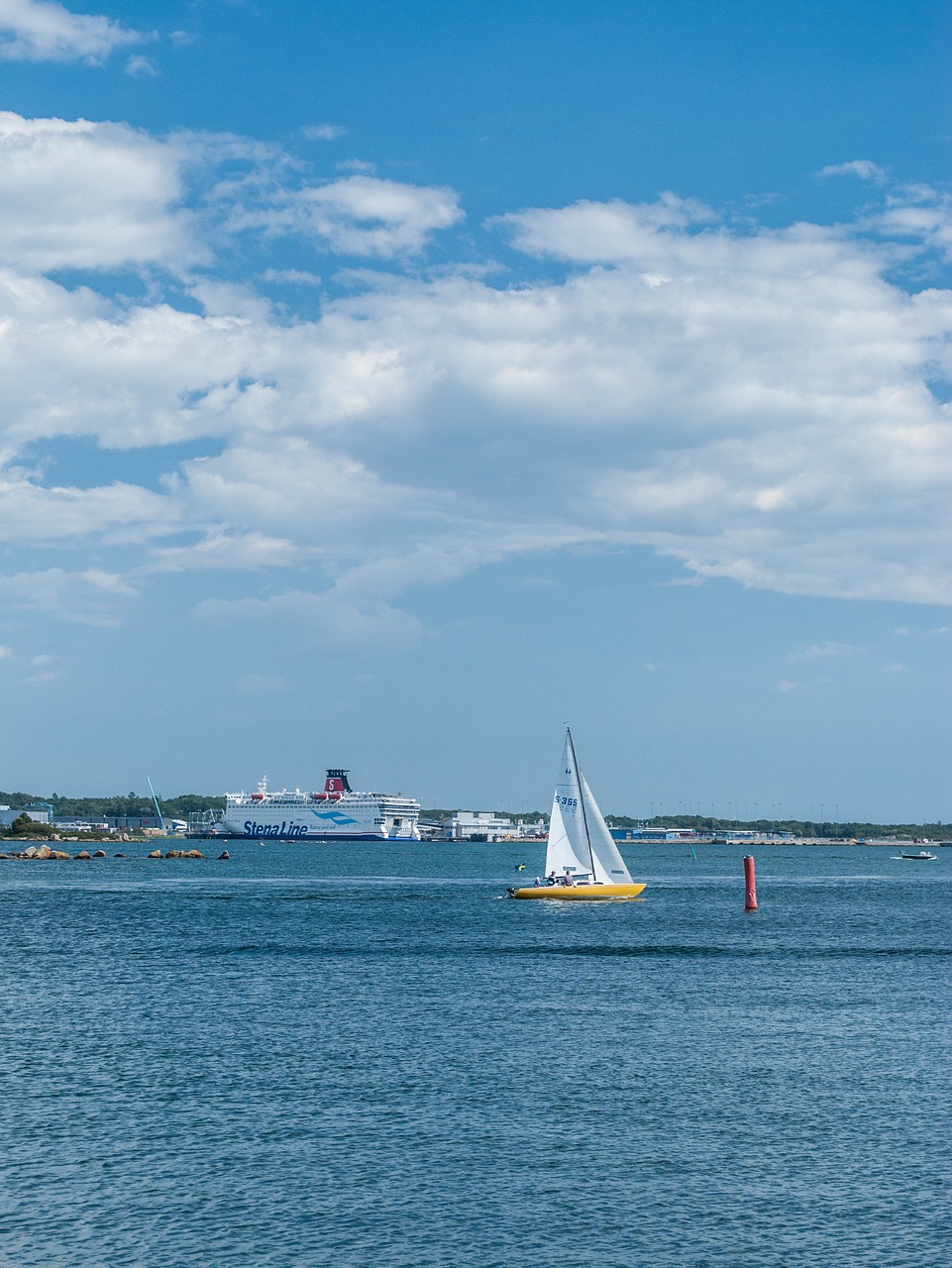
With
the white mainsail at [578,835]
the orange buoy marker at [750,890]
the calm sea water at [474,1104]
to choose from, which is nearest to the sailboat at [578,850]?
the white mainsail at [578,835]

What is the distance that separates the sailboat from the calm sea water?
19188mm

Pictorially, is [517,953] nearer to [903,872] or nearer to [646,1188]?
[646,1188]

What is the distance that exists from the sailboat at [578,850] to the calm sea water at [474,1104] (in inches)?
755

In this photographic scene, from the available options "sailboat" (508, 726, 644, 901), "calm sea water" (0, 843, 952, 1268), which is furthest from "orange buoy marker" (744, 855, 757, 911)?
"calm sea water" (0, 843, 952, 1268)

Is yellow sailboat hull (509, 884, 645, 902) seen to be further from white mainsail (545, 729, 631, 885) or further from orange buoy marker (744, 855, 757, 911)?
orange buoy marker (744, 855, 757, 911)

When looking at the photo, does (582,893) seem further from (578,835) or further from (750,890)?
(750,890)

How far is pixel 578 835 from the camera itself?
84688mm

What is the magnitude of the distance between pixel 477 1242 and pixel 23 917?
225 feet

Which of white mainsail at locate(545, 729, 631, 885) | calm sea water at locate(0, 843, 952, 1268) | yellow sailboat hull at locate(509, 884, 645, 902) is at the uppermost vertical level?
white mainsail at locate(545, 729, 631, 885)

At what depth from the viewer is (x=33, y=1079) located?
107ft

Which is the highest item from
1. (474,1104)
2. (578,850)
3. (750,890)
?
(578,850)

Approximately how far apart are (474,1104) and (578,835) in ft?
180

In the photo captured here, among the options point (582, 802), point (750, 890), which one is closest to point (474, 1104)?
point (582, 802)

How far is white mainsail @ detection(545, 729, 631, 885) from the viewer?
84.0 meters
